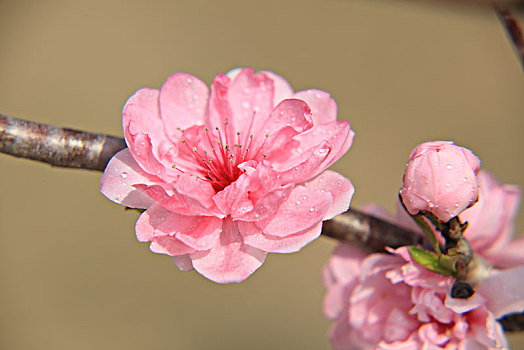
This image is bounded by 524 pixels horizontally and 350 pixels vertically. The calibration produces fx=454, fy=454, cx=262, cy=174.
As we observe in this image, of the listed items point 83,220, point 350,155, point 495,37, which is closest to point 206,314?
point 83,220

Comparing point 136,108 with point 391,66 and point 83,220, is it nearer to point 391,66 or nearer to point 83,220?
point 83,220

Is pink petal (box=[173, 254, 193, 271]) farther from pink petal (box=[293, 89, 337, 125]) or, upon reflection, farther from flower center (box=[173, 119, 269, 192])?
pink petal (box=[293, 89, 337, 125])

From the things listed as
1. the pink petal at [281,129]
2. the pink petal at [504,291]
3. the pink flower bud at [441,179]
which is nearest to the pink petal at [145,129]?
the pink petal at [281,129]

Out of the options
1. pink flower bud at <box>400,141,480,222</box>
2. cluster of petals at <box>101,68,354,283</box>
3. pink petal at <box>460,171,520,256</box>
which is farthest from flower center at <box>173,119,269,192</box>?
pink petal at <box>460,171,520,256</box>

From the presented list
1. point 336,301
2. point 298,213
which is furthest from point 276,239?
point 336,301

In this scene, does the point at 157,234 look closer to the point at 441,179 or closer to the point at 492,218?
the point at 441,179
